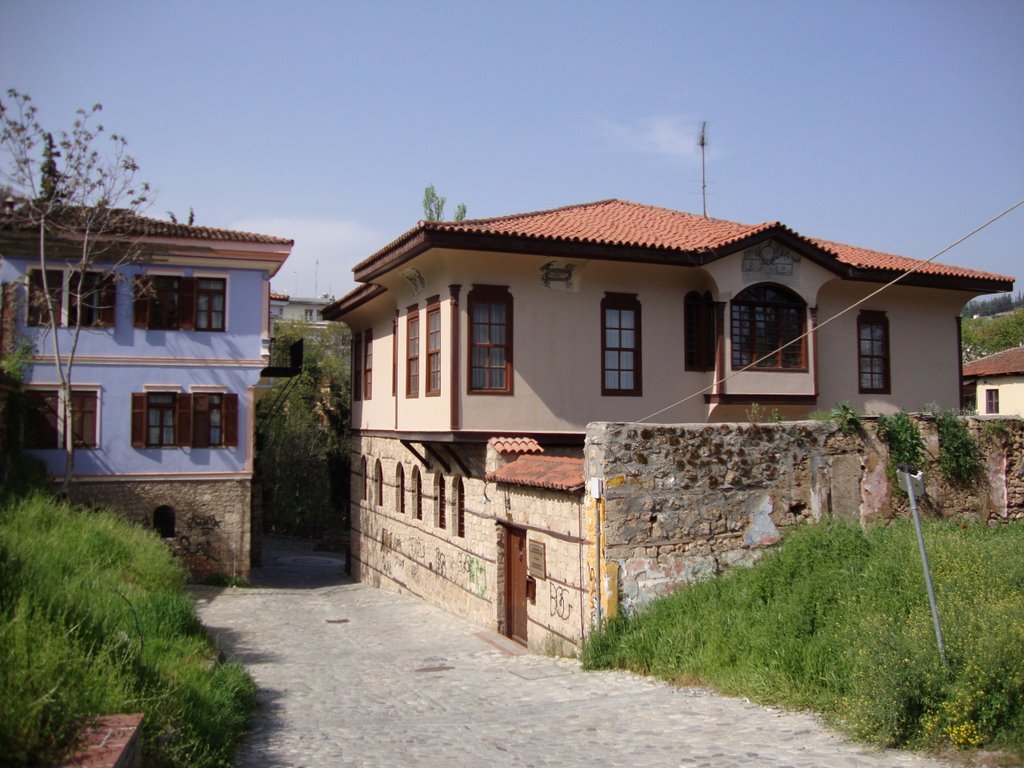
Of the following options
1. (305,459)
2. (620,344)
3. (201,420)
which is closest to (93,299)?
(201,420)

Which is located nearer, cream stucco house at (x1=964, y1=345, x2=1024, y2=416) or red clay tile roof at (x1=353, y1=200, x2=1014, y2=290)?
red clay tile roof at (x1=353, y1=200, x2=1014, y2=290)

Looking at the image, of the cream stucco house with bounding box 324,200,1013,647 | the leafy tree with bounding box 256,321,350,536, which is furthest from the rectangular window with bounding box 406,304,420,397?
the leafy tree with bounding box 256,321,350,536

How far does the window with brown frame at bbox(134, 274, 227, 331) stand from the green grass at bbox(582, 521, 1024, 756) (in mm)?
15926

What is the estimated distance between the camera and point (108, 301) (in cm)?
2338

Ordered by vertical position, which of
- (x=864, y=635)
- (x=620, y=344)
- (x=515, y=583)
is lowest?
(x=515, y=583)

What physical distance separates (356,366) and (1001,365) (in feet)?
84.5

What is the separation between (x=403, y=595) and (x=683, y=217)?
10847 millimetres

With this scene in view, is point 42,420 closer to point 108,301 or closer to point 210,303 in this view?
point 108,301

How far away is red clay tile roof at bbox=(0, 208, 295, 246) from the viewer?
22.3m

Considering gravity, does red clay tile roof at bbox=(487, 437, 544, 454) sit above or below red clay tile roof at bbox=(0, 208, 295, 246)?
below

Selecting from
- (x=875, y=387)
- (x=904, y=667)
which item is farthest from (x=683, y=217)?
(x=904, y=667)

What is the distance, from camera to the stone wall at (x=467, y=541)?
1273 cm

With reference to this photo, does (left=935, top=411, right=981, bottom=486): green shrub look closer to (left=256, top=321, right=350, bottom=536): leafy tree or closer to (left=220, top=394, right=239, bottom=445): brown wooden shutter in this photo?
(left=220, top=394, right=239, bottom=445): brown wooden shutter

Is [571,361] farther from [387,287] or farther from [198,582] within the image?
[198,582]
